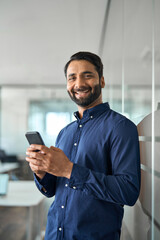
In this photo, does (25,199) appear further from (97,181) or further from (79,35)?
(79,35)

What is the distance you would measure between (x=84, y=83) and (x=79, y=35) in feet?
7.38

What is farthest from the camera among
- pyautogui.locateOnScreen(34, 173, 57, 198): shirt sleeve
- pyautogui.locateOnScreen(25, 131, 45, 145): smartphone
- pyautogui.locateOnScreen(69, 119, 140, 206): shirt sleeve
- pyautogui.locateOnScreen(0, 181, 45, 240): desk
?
pyautogui.locateOnScreen(0, 181, 45, 240): desk

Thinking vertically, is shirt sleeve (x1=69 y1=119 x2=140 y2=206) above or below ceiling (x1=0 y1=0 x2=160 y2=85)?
below

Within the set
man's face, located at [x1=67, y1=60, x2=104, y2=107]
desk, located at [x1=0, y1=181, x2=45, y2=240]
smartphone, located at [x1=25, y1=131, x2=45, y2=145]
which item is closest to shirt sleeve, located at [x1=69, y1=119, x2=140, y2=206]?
smartphone, located at [x1=25, y1=131, x2=45, y2=145]

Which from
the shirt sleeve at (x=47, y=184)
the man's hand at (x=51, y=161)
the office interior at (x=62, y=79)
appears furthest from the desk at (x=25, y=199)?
the man's hand at (x=51, y=161)

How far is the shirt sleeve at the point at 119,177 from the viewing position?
0.80 meters

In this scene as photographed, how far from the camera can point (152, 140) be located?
0.91 metres

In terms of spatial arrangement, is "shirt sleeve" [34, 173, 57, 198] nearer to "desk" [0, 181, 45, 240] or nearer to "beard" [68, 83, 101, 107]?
"beard" [68, 83, 101, 107]

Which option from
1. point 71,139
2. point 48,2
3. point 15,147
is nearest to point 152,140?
point 71,139

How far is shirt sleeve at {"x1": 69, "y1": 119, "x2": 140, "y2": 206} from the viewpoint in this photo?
A: 800 mm

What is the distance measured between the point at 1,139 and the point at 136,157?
16.1 ft

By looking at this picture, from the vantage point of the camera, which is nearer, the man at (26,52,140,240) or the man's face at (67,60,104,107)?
the man at (26,52,140,240)

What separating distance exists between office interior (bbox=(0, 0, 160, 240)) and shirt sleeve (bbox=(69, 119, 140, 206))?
97 mm

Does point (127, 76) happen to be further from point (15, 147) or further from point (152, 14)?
point (15, 147)
